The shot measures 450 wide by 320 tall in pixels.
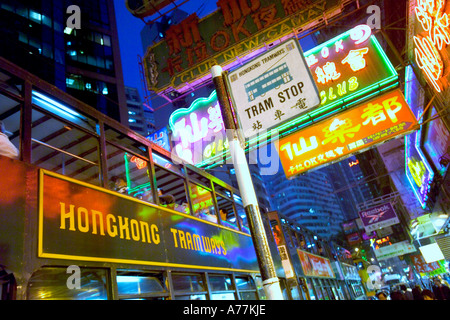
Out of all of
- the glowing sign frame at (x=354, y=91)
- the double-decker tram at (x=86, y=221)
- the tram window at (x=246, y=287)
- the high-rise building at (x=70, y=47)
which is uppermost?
the high-rise building at (x=70, y=47)

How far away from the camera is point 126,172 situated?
939 centimetres

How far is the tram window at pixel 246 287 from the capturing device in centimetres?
981

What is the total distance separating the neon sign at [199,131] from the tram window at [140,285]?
5.04 m

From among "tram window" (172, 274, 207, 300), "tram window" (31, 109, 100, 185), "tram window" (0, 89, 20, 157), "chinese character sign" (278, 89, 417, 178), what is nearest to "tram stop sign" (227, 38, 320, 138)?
"tram window" (31, 109, 100, 185)

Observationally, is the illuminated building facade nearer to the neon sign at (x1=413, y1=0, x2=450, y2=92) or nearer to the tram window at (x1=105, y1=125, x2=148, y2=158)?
the neon sign at (x1=413, y1=0, x2=450, y2=92)

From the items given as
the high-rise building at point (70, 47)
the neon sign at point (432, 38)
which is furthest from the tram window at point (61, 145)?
the high-rise building at point (70, 47)

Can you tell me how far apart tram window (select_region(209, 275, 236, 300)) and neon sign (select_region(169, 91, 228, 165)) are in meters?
4.04

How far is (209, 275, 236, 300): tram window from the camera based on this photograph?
27.2ft

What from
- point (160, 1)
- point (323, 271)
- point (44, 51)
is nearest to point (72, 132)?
point (160, 1)

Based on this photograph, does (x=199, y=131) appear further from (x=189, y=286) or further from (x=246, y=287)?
(x=246, y=287)

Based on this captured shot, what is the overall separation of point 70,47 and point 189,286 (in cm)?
4339

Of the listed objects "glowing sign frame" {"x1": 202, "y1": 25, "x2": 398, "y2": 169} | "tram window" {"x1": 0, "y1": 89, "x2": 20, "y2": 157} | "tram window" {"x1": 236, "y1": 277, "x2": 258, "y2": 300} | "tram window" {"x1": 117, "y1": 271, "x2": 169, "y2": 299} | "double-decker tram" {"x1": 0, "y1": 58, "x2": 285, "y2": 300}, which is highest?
"glowing sign frame" {"x1": 202, "y1": 25, "x2": 398, "y2": 169}

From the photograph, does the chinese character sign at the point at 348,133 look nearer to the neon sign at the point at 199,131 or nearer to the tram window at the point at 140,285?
the neon sign at the point at 199,131

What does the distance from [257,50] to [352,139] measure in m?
4.05
